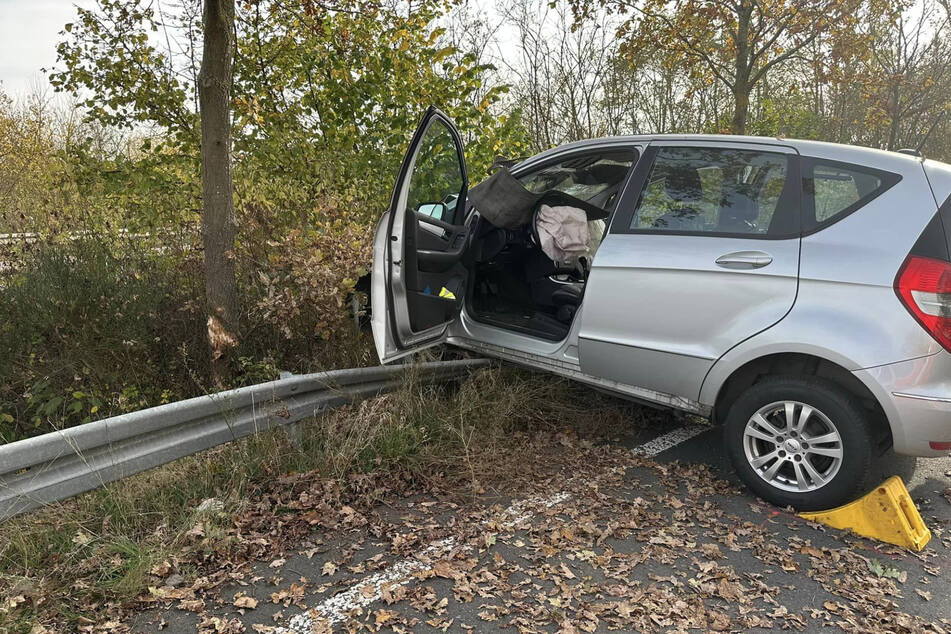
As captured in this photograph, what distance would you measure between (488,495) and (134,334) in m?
2.90

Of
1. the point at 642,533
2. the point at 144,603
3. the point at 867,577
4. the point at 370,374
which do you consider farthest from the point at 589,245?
the point at 144,603

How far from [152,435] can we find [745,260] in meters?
3.30

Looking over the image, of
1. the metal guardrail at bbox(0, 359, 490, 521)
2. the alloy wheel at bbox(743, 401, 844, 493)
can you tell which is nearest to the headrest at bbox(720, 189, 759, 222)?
the alloy wheel at bbox(743, 401, 844, 493)

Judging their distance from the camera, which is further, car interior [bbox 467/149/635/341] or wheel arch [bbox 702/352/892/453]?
car interior [bbox 467/149/635/341]

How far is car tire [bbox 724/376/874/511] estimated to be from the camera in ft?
11.0

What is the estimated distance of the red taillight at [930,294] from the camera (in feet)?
10.3

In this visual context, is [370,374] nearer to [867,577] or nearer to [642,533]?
[642,533]

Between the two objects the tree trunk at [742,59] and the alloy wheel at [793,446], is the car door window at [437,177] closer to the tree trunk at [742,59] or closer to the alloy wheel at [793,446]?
the alloy wheel at [793,446]

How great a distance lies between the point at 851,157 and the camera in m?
3.55

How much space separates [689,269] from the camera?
12.4ft

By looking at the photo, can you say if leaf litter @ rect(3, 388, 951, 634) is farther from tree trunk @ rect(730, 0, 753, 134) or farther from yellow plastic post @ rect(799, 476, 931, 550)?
tree trunk @ rect(730, 0, 753, 134)

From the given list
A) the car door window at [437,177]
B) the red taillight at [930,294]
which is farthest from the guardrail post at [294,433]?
the red taillight at [930,294]

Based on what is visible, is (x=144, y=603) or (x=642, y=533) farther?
(x=642, y=533)

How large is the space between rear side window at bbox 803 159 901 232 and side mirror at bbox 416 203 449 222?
8.26ft
